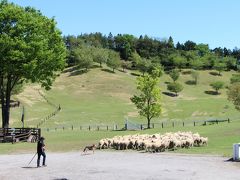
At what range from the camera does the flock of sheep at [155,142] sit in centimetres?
3797

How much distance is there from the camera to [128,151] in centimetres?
3909

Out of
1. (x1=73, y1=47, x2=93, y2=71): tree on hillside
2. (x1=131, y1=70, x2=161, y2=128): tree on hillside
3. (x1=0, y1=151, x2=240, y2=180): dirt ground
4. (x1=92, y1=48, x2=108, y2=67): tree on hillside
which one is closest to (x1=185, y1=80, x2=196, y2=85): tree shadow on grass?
(x1=92, y1=48, x2=108, y2=67): tree on hillside

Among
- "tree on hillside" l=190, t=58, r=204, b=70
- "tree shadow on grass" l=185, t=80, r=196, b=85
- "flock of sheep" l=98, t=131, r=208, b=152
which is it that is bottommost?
"flock of sheep" l=98, t=131, r=208, b=152

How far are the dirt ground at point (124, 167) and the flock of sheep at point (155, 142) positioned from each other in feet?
5.90

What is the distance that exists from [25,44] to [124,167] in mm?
30529

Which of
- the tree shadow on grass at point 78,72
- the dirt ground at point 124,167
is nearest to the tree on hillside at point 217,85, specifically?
the tree shadow on grass at point 78,72

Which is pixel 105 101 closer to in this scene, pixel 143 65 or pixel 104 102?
pixel 104 102

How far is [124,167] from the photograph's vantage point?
28781mm

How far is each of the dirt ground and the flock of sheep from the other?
180cm

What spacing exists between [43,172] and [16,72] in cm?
3115

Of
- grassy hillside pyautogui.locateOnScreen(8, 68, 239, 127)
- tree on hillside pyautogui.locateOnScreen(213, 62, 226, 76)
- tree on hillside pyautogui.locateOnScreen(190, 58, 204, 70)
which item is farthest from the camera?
tree on hillside pyautogui.locateOnScreen(190, 58, 204, 70)

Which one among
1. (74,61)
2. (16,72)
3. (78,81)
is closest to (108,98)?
(78,81)

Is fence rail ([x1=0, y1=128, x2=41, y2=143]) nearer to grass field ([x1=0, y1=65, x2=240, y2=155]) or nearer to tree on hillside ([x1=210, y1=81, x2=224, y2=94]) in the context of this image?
grass field ([x1=0, y1=65, x2=240, y2=155])

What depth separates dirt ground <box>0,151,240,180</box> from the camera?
2508cm
